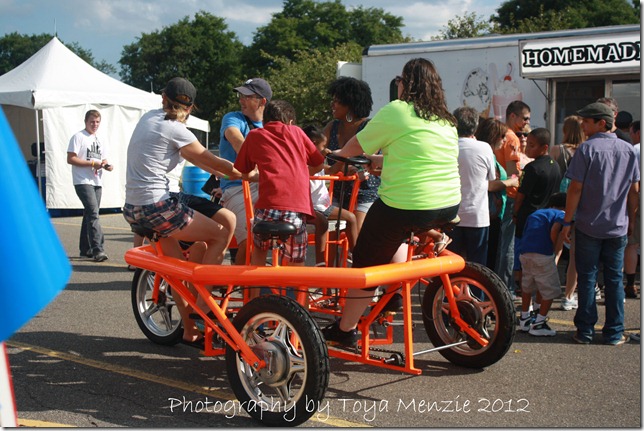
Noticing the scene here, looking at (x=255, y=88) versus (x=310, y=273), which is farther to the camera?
(x=255, y=88)

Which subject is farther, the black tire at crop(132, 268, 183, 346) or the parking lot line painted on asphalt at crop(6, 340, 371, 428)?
the black tire at crop(132, 268, 183, 346)

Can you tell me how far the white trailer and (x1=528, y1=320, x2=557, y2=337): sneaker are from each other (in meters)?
7.02

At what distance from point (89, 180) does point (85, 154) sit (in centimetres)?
38

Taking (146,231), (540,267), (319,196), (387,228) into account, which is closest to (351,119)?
(319,196)

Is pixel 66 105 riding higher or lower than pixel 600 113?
higher

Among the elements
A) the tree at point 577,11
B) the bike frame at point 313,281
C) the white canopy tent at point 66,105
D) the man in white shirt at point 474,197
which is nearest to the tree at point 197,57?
the tree at point 577,11

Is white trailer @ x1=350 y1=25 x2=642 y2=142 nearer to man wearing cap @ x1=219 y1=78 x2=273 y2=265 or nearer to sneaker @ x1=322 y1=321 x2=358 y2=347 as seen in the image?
man wearing cap @ x1=219 y1=78 x2=273 y2=265

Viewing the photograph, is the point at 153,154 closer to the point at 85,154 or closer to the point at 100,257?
the point at 100,257

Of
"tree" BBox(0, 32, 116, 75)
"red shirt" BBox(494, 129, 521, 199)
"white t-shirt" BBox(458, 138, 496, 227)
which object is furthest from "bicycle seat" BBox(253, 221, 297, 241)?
"tree" BBox(0, 32, 116, 75)

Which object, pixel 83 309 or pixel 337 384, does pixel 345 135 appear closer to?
pixel 337 384

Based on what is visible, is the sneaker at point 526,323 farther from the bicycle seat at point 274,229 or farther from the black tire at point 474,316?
the bicycle seat at point 274,229

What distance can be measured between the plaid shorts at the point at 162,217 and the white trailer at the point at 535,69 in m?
8.28

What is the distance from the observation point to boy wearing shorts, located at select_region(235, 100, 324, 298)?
4918 millimetres

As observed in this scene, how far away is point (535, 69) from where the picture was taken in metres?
13.1
